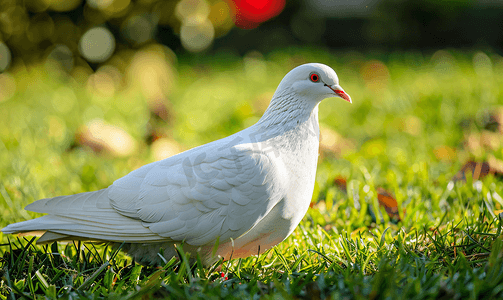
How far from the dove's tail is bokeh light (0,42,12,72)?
4.79m

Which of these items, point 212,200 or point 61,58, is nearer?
point 212,200

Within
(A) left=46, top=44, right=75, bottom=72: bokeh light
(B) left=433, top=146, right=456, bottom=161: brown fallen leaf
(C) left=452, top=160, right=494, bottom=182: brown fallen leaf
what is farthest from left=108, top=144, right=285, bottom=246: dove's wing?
(A) left=46, top=44, right=75, bottom=72: bokeh light

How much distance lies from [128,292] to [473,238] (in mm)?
1602

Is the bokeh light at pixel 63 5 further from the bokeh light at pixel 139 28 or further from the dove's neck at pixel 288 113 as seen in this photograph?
the dove's neck at pixel 288 113

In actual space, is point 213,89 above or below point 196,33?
below

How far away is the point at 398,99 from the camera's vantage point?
4.97 meters

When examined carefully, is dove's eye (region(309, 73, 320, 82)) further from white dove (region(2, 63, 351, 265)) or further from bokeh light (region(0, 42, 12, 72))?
bokeh light (region(0, 42, 12, 72))

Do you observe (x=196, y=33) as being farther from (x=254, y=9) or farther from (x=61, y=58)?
(x=61, y=58)

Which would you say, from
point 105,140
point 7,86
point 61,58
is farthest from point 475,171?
point 7,86

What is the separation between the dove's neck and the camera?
2.11m

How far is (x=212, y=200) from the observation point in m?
1.85

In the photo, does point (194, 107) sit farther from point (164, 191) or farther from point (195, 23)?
point (164, 191)

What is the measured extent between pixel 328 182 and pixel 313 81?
128cm

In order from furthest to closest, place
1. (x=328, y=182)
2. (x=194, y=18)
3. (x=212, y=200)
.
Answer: (x=194, y=18) < (x=328, y=182) < (x=212, y=200)
